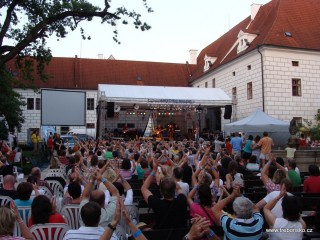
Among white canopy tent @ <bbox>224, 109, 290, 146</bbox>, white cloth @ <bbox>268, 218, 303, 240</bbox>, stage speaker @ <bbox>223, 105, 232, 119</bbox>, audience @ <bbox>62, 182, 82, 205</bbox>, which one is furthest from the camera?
stage speaker @ <bbox>223, 105, 232, 119</bbox>

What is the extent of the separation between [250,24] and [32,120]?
85.9 ft

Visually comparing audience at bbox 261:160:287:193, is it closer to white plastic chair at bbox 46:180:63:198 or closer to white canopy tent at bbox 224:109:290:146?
white plastic chair at bbox 46:180:63:198

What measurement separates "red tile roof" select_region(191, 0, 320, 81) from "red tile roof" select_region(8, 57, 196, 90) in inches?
470

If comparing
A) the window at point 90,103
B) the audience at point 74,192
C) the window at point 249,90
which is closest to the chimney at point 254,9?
the window at point 249,90

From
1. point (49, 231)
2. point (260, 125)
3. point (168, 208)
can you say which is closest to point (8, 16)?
point (260, 125)

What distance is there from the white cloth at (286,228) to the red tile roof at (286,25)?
1035 inches

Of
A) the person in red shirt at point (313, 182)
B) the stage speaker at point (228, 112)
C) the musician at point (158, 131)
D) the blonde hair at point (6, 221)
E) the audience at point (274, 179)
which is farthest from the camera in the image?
the musician at point (158, 131)

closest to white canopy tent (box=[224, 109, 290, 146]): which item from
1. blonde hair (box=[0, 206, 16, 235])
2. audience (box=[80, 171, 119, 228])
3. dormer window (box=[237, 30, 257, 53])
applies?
dormer window (box=[237, 30, 257, 53])

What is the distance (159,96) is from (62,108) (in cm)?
661

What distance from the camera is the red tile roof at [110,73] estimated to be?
149ft

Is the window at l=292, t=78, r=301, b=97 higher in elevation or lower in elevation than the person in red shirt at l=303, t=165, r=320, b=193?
higher

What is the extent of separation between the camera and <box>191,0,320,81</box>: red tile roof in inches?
1163

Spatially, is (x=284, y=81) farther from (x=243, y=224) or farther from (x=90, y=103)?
(x=243, y=224)

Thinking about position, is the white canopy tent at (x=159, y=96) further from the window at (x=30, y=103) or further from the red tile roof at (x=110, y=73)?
the window at (x=30, y=103)
